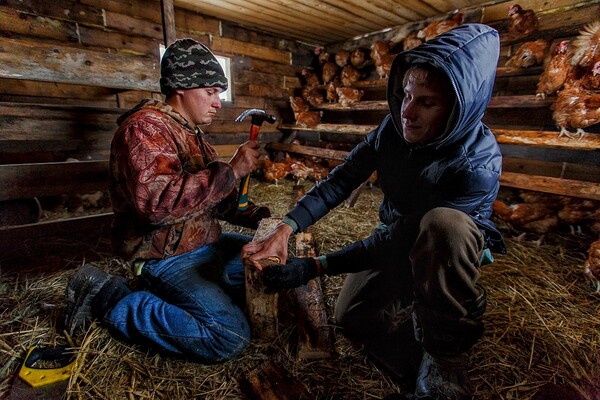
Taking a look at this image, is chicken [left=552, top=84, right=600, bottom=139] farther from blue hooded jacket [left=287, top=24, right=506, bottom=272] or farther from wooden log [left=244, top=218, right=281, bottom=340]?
wooden log [left=244, top=218, right=281, bottom=340]

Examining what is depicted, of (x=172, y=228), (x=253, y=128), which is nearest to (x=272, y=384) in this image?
(x=172, y=228)

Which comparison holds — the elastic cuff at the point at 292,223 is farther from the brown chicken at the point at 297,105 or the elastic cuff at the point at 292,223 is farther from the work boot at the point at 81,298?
the brown chicken at the point at 297,105

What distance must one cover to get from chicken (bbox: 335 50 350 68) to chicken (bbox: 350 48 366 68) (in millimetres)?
158

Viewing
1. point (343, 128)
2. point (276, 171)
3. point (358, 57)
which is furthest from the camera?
point (276, 171)

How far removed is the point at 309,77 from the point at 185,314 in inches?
257

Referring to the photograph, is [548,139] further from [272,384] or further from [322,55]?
[322,55]

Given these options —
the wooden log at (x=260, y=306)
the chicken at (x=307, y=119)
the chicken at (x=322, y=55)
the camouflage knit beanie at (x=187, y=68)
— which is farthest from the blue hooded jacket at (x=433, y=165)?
the chicken at (x=322, y=55)

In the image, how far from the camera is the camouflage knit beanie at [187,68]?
1821mm

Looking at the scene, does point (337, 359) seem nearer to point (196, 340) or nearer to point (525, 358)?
point (196, 340)

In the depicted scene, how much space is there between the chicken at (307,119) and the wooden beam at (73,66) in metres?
3.85

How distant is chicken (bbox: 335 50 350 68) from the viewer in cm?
632

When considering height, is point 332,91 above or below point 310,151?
above

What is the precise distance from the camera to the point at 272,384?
146 centimetres

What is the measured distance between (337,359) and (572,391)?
131 cm
